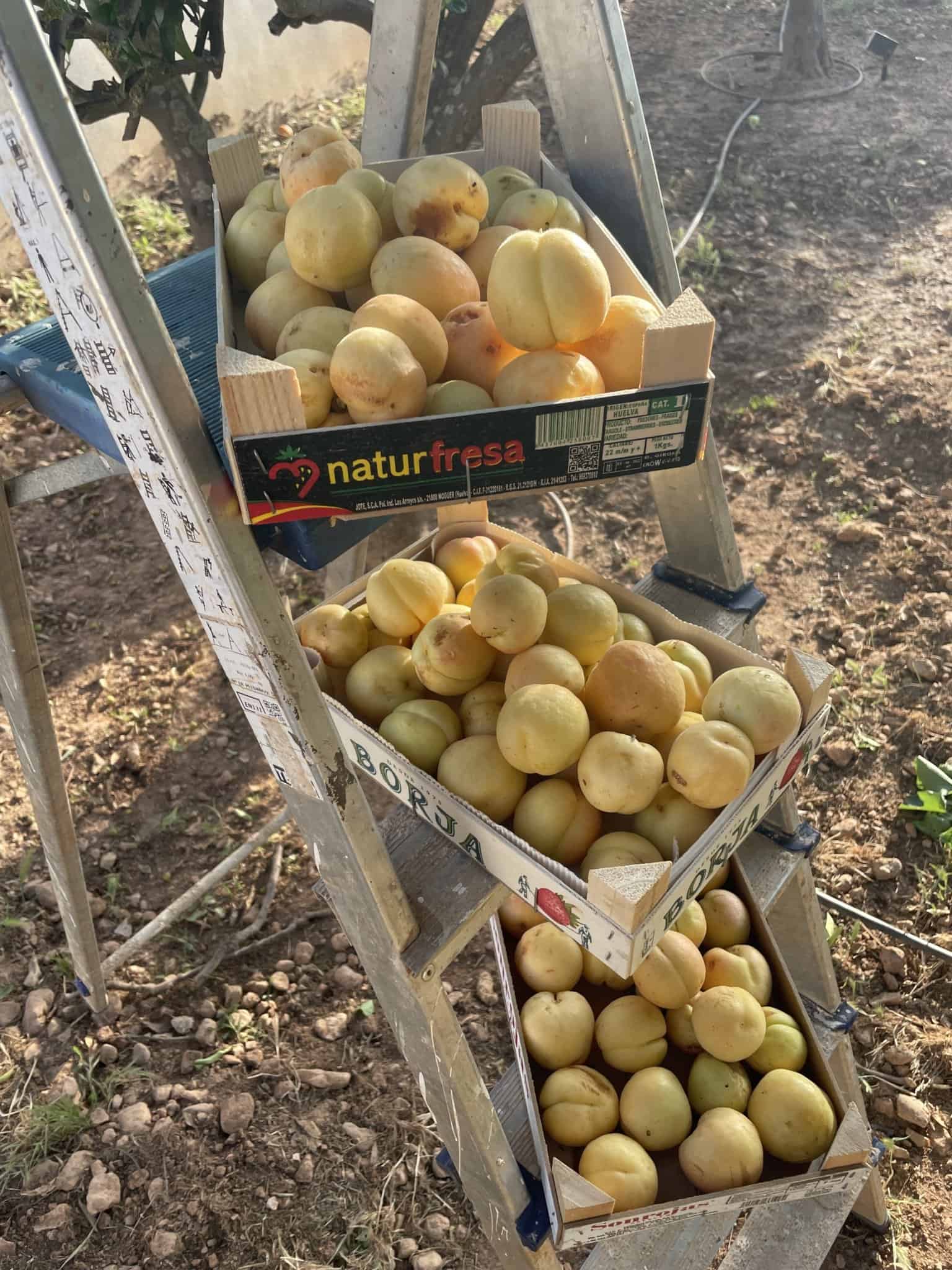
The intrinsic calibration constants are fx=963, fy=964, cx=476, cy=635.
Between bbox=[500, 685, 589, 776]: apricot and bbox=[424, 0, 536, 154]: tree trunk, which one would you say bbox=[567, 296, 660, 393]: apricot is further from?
bbox=[424, 0, 536, 154]: tree trunk

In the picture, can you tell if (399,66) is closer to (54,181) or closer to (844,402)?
(54,181)

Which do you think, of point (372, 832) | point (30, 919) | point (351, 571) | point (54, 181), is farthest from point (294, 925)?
point (54, 181)

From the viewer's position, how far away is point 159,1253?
2.09 metres

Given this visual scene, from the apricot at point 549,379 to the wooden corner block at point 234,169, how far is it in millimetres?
724

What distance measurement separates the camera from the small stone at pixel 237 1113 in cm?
230

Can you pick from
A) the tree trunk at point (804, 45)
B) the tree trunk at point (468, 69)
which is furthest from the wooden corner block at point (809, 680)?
Result: the tree trunk at point (804, 45)

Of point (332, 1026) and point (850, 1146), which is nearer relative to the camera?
point (850, 1146)

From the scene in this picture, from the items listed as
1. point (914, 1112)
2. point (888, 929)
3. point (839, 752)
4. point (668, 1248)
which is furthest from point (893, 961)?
point (668, 1248)

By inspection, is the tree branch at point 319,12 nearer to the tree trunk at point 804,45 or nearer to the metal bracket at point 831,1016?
the metal bracket at point 831,1016

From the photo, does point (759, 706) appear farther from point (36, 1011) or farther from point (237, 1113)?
point (36, 1011)

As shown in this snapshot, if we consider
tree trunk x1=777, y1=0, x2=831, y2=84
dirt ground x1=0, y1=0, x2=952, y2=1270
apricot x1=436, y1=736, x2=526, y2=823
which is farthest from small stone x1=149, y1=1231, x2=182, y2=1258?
tree trunk x1=777, y1=0, x2=831, y2=84

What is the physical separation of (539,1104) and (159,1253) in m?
1.13

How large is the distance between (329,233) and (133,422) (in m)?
0.50

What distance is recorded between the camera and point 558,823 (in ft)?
4.25
